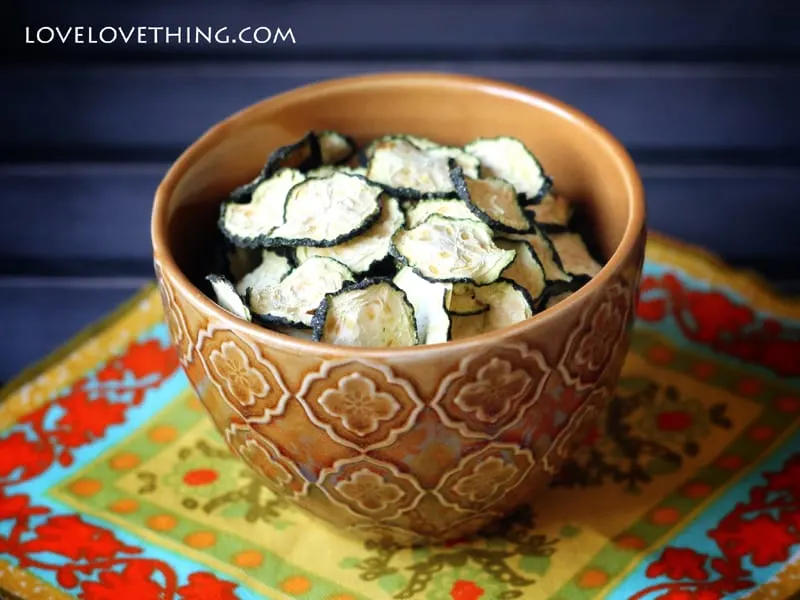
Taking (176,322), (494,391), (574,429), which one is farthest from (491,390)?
(176,322)

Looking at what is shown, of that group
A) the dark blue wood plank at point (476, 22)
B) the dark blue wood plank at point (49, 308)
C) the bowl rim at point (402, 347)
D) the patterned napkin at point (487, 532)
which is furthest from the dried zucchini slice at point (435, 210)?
the dark blue wood plank at point (49, 308)

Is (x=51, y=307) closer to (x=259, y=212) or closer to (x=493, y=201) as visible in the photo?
(x=259, y=212)

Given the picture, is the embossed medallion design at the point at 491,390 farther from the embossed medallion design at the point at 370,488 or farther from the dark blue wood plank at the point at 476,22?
the dark blue wood plank at the point at 476,22

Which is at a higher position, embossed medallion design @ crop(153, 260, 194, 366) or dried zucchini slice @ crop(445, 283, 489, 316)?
dried zucchini slice @ crop(445, 283, 489, 316)

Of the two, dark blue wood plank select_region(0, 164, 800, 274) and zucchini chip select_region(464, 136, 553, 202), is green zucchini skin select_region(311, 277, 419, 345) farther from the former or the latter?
dark blue wood plank select_region(0, 164, 800, 274)

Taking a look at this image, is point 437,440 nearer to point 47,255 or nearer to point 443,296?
point 443,296

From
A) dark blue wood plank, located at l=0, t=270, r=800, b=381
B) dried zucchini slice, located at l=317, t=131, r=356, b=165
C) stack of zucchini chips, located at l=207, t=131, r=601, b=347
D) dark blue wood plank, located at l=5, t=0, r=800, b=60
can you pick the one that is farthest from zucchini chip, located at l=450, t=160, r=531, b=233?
dark blue wood plank, located at l=0, t=270, r=800, b=381
